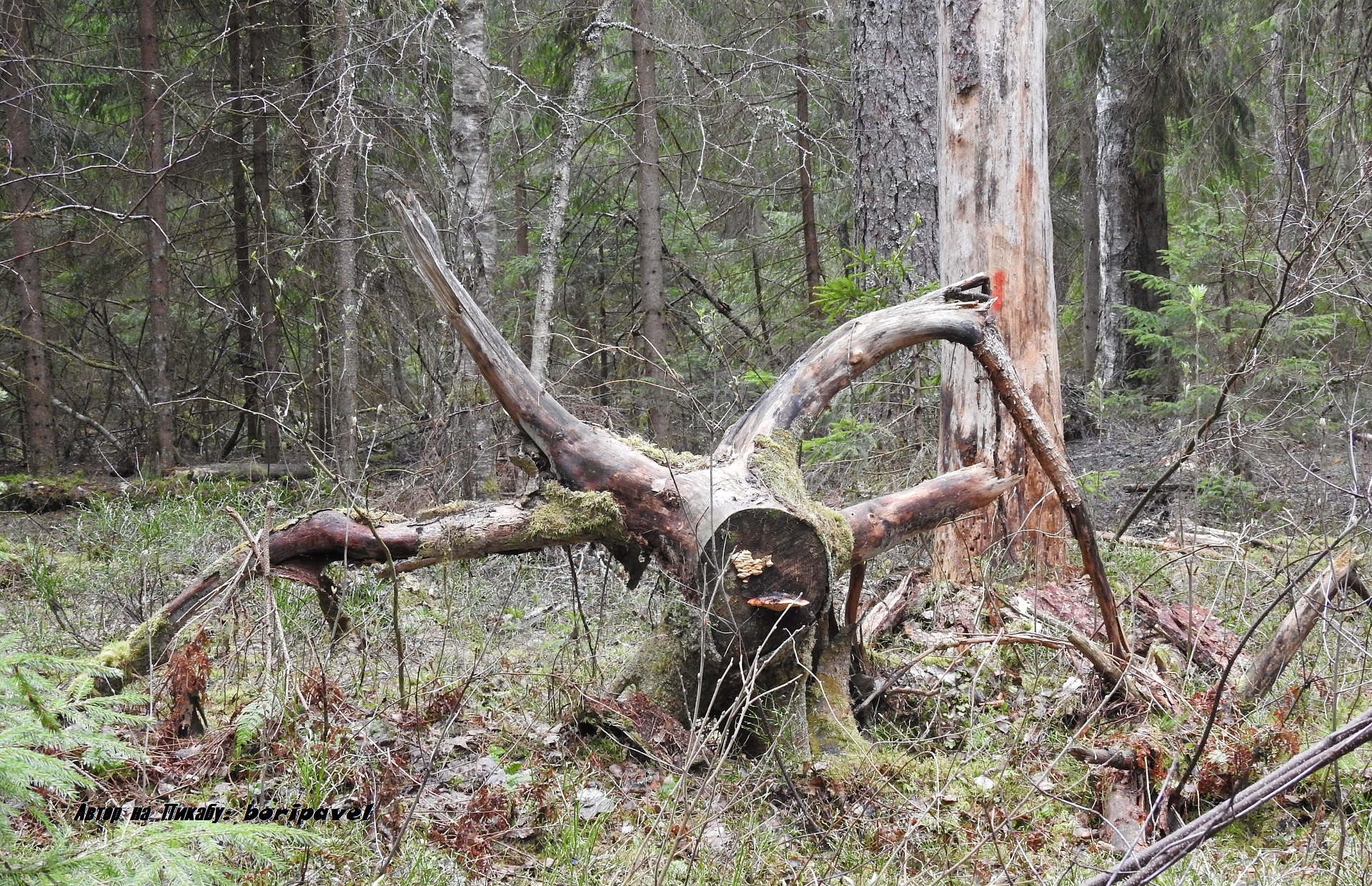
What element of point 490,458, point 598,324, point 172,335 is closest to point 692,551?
point 490,458

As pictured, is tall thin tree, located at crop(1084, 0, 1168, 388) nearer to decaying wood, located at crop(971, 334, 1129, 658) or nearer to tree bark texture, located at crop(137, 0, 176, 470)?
decaying wood, located at crop(971, 334, 1129, 658)

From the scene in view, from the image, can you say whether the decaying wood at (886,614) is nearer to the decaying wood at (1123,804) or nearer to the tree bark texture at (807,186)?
the decaying wood at (1123,804)

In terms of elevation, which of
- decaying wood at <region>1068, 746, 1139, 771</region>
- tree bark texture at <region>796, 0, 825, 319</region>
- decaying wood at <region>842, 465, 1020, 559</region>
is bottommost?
decaying wood at <region>1068, 746, 1139, 771</region>

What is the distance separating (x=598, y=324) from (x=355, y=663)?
9724mm

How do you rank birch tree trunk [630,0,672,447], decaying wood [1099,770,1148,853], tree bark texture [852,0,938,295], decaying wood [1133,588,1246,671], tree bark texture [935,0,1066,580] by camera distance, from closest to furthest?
decaying wood [1099,770,1148,853]
decaying wood [1133,588,1246,671]
tree bark texture [935,0,1066,580]
tree bark texture [852,0,938,295]
birch tree trunk [630,0,672,447]

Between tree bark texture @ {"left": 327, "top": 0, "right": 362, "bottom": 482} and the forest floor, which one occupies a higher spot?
tree bark texture @ {"left": 327, "top": 0, "right": 362, "bottom": 482}

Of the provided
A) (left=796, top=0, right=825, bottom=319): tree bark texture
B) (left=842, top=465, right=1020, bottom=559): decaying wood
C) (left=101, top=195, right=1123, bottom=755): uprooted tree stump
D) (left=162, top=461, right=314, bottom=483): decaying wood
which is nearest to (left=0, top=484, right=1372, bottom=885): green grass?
(left=101, top=195, right=1123, bottom=755): uprooted tree stump

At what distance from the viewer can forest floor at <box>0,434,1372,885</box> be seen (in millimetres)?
A: 2713

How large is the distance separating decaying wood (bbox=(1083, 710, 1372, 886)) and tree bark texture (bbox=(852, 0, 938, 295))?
6096 mm

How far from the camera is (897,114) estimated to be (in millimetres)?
7863

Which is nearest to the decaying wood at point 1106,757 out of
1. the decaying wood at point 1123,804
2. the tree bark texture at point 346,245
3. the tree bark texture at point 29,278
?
the decaying wood at point 1123,804

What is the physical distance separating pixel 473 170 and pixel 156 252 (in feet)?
17.4

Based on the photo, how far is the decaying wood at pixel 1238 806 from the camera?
1982 mm

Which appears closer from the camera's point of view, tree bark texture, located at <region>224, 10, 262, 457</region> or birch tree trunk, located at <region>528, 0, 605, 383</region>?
birch tree trunk, located at <region>528, 0, 605, 383</region>
